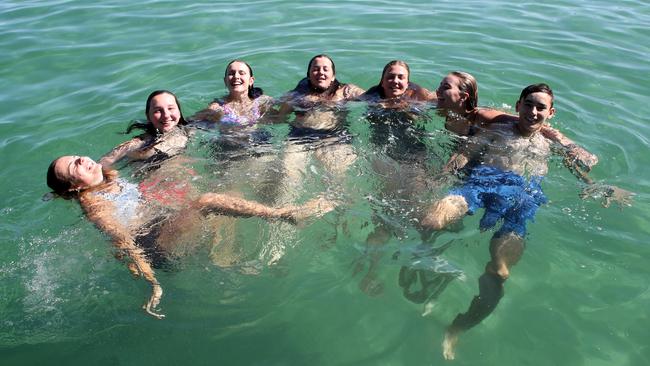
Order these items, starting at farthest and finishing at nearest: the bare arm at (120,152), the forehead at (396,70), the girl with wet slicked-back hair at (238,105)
Result: the girl with wet slicked-back hair at (238,105) < the forehead at (396,70) < the bare arm at (120,152)

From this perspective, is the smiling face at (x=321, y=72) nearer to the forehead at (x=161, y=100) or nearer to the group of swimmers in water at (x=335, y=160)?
the group of swimmers in water at (x=335, y=160)

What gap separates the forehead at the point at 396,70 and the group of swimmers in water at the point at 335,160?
0.01m

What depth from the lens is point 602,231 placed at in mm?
4742

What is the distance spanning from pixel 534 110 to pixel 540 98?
0.42 feet

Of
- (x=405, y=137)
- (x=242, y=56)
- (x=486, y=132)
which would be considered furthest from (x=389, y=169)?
(x=242, y=56)

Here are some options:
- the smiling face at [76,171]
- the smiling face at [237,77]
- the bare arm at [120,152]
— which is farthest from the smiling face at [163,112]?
the smiling face at [76,171]

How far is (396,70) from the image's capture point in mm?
6281

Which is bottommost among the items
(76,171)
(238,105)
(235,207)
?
(235,207)

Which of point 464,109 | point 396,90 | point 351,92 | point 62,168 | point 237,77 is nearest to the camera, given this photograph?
point 62,168

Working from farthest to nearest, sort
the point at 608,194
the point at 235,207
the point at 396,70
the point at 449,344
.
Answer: the point at 396,70 < the point at 608,194 < the point at 235,207 < the point at 449,344

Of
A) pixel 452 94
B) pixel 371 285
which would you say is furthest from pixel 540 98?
pixel 371 285

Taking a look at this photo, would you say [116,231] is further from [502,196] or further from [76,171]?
[502,196]

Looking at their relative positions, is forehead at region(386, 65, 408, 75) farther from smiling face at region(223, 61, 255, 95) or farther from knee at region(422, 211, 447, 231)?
knee at region(422, 211, 447, 231)

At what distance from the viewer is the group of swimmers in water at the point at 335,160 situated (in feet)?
14.5
